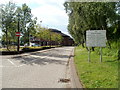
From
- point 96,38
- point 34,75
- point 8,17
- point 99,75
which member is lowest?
point 34,75

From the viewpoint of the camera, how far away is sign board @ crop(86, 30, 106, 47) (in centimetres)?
1422

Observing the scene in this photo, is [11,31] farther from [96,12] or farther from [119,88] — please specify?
[119,88]

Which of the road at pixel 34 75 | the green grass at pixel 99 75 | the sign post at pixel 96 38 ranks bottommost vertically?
the road at pixel 34 75

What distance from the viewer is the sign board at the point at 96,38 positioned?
14.2 meters

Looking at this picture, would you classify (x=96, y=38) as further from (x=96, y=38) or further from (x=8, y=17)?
(x=8, y=17)

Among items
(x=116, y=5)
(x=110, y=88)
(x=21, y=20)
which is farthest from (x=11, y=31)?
(x=110, y=88)

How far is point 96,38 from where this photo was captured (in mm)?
14469

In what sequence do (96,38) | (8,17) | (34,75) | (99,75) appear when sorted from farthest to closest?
(8,17), (96,38), (34,75), (99,75)

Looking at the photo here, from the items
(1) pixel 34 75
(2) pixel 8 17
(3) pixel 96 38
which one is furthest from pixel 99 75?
(2) pixel 8 17

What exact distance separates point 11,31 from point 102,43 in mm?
16256

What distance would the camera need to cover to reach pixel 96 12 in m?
14.1

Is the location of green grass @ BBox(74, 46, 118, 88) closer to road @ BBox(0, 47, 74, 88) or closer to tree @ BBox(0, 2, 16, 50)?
road @ BBox(0, 47, 74, 88)

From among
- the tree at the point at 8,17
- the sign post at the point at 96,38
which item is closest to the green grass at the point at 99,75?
the sign post at the point at 96,38

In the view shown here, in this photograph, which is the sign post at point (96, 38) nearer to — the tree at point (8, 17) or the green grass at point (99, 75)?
the green grass at point (99, 75)
